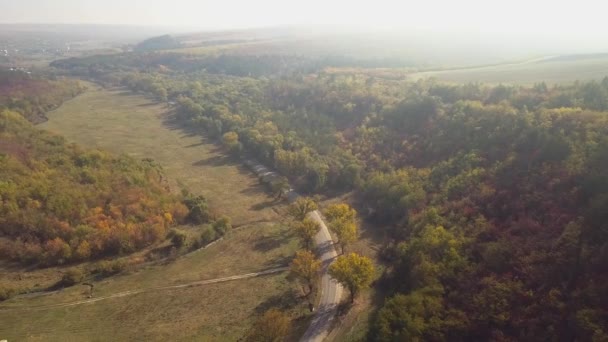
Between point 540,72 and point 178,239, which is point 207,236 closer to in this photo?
point 178,239

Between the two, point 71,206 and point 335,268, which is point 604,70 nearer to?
point 335,268

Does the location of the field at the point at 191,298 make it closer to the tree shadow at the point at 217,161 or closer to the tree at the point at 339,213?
the tree at the point at 339,213

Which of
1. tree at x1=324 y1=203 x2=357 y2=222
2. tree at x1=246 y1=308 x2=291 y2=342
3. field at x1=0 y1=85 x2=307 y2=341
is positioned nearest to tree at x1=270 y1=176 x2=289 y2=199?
field at x1=0 y1=85 x2=307 y2=341

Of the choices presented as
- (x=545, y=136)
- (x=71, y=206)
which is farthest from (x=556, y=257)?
(x=71, y=206)

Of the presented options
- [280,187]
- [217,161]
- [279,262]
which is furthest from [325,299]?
[217,161]

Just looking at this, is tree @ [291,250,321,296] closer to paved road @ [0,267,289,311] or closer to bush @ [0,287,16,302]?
paved road @ [0,267,289,311]
